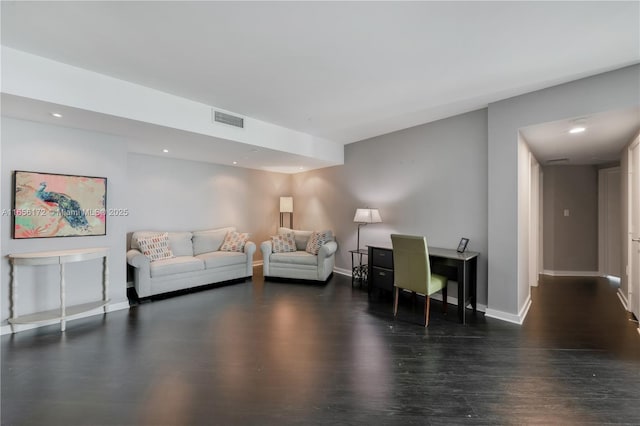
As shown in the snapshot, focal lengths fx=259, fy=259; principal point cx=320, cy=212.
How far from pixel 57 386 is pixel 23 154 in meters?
2.45

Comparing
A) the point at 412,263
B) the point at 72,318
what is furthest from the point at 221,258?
the point at 412,263

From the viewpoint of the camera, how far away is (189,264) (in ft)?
13.3

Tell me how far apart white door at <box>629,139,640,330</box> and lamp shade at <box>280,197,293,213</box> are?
17.6 feet

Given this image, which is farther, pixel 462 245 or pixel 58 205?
pixel 462 245

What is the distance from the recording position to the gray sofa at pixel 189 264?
3.66 metres

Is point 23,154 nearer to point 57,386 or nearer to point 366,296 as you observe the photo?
point 57,386

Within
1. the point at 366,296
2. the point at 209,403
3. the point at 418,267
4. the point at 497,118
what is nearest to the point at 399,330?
the point at 418,267

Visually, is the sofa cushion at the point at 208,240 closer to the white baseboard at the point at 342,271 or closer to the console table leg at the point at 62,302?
the console table leg at the point at 62,302

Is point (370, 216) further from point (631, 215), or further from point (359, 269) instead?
point (631, 215)

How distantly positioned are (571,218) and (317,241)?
5.02 meters

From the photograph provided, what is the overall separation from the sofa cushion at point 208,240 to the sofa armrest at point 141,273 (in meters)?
1.05

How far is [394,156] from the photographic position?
169 inches

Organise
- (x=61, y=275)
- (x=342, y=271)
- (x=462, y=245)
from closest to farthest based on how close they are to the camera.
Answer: (x=61, y=275)
(x=462, y=245)
(x=342, y=271)

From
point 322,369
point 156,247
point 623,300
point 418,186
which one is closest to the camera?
point 322,369
